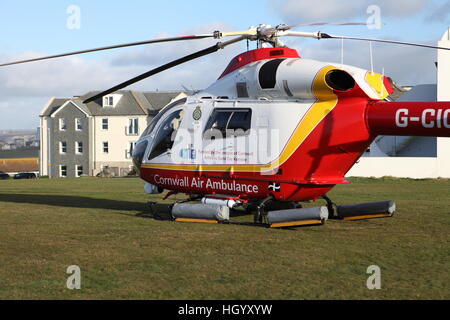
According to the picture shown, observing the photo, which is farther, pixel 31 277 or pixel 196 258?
pixel 196 258

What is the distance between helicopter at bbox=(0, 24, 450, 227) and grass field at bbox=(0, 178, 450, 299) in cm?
91

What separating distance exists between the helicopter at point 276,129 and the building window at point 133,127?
58542mm

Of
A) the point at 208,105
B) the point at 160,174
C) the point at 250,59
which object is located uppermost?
the point at 250,59

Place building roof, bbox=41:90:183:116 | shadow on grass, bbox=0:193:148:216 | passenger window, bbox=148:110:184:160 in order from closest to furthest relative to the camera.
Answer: passenger window, bbox=148:110:184:160
shadow on grass, bbox=0:193:148:216
building roof, bbox=41:90:183:116

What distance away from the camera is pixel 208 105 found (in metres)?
16.2

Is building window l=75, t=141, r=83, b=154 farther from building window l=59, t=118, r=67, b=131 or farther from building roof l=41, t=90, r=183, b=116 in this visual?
building roof l=41, t=90, r=183, b=116

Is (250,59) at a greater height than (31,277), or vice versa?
(250,59)

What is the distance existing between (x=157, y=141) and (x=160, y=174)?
3.17 ft

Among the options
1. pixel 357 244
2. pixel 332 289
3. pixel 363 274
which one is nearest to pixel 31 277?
pixel 332 289

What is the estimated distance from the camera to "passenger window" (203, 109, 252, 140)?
1545 centimetres

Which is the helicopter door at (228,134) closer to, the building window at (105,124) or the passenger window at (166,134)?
the passenger window at (166,134)

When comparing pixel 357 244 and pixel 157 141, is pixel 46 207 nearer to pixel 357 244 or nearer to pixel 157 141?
pixel 157 141

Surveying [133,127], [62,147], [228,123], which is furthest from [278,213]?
[62,147]

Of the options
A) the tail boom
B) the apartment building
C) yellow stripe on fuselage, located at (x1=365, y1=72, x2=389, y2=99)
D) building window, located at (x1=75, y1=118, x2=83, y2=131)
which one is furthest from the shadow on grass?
building window, located at (x1=75, y1=118, x2=83, y2=131)
